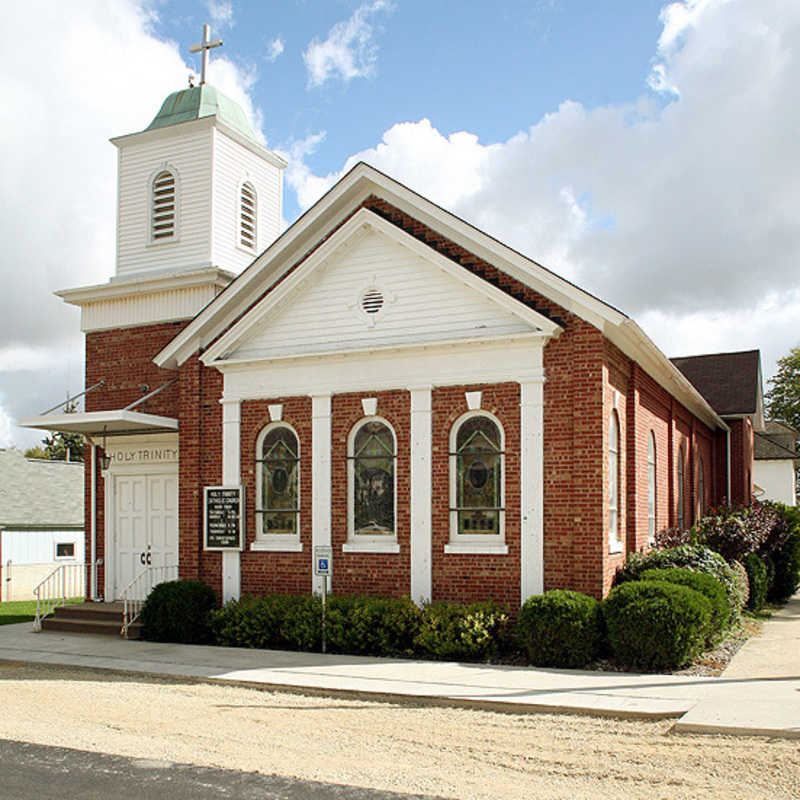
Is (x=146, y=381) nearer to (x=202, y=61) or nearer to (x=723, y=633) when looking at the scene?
(x=202, y=61)

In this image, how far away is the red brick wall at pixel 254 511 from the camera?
15.0m

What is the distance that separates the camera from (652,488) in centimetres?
1759

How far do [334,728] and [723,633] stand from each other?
7346mm

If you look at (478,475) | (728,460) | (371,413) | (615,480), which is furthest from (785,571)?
(371,413)

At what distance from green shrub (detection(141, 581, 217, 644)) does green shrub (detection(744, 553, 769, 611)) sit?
1022cm

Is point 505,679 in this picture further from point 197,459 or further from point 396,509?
point 197,459

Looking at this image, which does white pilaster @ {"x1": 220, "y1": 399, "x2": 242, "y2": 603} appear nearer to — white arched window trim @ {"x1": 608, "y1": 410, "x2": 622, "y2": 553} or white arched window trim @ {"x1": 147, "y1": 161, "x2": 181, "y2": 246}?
white arched window trim @ {"x1": 147, "y1": 161, "x2": 181, "y2": 246}

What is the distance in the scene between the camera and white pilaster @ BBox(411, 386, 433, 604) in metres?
14.0

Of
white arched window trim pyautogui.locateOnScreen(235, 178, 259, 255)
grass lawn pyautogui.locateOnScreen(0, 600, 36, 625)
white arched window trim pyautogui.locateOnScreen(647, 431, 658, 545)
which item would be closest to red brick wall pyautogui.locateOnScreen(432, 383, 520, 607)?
white arched window trim pyautogui.locateOnScreen(647, 431, 658, 545)

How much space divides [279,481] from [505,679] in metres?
5.67

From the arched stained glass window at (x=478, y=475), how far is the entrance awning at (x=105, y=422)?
17.5 ft

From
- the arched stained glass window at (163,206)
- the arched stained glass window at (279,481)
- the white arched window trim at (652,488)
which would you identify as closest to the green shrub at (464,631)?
the arched stained glass window at (279,481)

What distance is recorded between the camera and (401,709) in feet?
32.8

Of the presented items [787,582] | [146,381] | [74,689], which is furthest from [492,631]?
[787,582]
